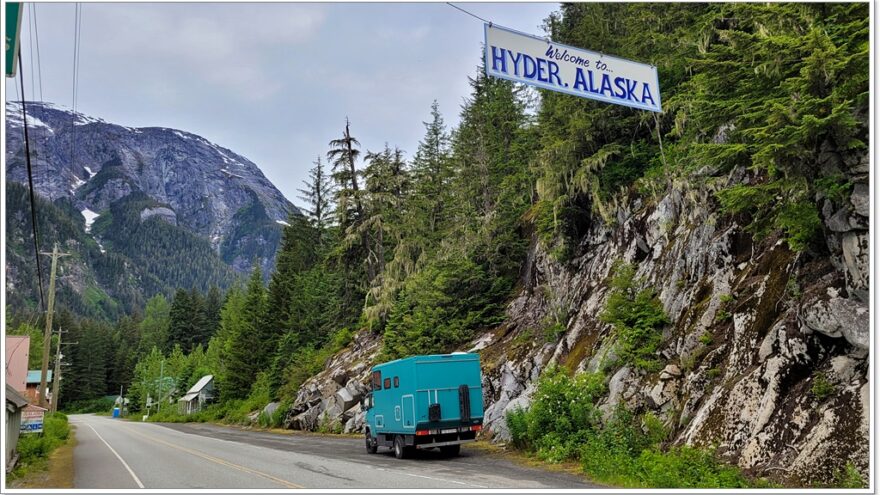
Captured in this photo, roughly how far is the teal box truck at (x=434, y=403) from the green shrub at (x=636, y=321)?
183 inches

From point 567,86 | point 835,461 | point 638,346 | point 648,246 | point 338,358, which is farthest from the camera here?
point 338,358

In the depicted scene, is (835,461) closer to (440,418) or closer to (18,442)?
(440,418)

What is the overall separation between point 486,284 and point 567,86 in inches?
818

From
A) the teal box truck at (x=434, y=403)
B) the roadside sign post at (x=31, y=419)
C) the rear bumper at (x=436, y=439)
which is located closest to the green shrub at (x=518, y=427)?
the teal box truck at (x=434, y=403)

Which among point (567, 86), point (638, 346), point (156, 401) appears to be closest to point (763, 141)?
point (567, 86)

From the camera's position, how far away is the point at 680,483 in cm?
1036

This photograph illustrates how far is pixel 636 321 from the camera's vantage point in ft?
53.0

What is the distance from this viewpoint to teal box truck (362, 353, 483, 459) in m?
16.5

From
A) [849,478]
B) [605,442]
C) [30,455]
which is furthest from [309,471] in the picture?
[30,455]

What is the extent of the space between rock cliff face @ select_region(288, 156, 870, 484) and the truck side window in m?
4.57

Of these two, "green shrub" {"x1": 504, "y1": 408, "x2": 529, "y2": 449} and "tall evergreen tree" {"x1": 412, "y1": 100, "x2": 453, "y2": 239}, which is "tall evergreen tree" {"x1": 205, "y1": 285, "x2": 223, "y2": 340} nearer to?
"tall evergreen tree" {"x1": 412, "y1": 100, "x2": 453, "y2": 239}

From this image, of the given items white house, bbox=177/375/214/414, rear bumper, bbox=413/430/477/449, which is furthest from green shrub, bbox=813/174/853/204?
white house, bbox=177/375/214/414

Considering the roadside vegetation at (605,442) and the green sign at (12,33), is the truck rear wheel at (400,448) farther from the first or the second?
the green sign at (12,33)

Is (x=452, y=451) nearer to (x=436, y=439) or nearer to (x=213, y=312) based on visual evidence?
(x=436, y=439)
